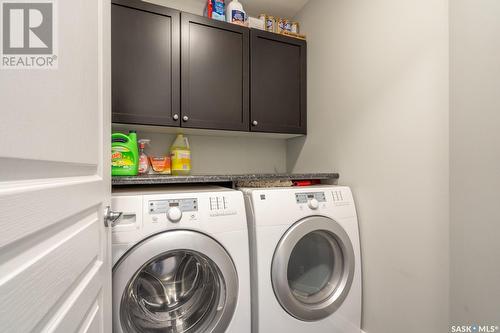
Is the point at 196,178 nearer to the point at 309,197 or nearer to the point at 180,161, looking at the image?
the point at 180,161

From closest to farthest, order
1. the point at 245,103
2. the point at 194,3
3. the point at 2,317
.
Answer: the point at 2,317, the point at 245,103, the point at 194,3

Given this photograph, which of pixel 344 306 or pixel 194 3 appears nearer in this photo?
pixel 344 306

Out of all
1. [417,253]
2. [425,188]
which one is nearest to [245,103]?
[425,188]

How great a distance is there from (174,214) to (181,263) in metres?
Answer: 0.37

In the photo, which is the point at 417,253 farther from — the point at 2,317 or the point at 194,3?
the point at 194,3

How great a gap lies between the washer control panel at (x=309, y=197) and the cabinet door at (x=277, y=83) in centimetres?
67

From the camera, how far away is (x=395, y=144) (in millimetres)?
1203

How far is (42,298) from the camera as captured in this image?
36 centimetres

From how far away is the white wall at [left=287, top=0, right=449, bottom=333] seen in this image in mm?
1028

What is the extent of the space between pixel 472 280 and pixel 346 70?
125 cm

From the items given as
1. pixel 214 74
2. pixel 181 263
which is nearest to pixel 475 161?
pixel 181 263

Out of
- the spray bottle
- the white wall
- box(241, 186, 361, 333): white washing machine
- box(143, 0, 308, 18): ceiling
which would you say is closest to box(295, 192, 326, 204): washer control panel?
box(241, 186, 361, 333): white washing machine

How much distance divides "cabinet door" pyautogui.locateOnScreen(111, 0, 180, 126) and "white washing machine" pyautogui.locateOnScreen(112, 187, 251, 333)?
604mm

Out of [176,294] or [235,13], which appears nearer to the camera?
[176,294]
